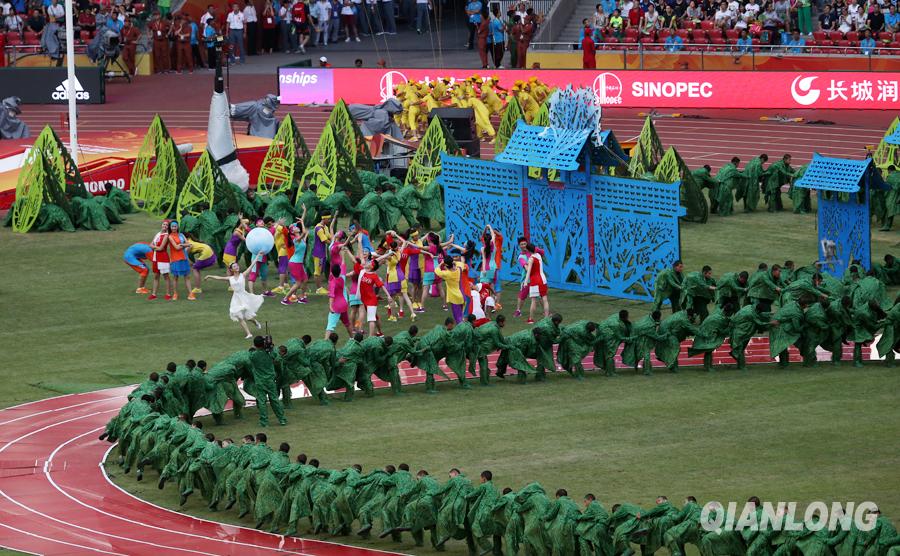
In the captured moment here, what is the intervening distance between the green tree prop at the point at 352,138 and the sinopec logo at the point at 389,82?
10.2 m

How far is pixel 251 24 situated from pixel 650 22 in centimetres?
1371

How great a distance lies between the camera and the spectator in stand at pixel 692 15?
50.1 meters

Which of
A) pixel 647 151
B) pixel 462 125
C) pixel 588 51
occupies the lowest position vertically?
pixel 647 151

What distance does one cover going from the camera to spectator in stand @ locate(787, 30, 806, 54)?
4769cm

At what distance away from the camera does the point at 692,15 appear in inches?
1984

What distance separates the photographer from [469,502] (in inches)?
724

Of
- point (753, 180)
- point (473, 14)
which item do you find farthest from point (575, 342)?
point (473, 14)

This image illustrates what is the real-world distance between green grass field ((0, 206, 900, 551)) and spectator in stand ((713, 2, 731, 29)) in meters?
20.6

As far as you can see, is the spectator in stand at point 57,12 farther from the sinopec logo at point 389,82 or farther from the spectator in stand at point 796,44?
the spectator in stand at point 796,44

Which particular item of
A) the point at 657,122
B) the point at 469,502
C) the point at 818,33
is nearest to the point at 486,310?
the point at 469,502

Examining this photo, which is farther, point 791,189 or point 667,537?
point 791,189

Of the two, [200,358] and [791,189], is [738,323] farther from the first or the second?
[791,189]

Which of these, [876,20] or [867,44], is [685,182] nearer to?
[867,44]

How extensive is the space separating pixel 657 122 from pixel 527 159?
16.2 meters
